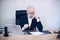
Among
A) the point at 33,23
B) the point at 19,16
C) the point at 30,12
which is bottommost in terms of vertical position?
the point at 33,23

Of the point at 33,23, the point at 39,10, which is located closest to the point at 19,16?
the point at 33,23

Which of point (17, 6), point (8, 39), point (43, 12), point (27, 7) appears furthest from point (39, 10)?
point (8, 39)

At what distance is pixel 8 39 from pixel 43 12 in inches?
97.4

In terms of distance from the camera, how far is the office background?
13.3 feet

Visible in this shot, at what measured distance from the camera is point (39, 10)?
4133 millimetres

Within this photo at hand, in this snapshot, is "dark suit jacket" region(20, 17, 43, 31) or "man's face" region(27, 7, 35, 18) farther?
"man's face" region(27, 7, 35, 18)

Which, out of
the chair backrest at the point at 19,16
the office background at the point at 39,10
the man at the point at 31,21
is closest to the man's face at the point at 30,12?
the man at the point at 31,21

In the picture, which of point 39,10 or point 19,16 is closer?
point 19,16

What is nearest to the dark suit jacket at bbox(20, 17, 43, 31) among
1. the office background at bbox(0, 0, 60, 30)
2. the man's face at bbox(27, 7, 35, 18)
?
the man's face at bbox(27, 7, 35, 18)

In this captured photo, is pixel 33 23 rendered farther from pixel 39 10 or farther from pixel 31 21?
pixel 39 10

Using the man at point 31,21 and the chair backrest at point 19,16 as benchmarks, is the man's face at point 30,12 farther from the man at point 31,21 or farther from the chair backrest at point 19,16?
the chair backrest at point 19,16

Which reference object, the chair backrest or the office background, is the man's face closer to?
the chair backrest

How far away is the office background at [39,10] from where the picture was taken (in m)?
4.05

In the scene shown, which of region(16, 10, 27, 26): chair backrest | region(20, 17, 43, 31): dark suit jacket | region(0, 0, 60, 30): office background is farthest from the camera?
region(0, 0, 60, 30): office background
